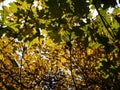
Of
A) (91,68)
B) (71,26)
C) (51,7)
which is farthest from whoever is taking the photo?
(91,68)

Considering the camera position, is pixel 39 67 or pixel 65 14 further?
pixel 39 67

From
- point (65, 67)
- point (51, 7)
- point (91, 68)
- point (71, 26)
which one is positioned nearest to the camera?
point (51, 7)

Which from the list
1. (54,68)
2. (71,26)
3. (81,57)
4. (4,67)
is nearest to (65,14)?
(71,26)

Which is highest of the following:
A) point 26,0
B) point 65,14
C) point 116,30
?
point 26,0

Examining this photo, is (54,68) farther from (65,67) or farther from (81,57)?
(81,57)

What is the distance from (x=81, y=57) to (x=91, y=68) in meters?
0.57

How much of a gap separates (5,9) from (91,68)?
692cm

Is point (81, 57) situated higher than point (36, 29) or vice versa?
point (81, 57)

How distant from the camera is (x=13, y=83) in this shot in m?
10.2

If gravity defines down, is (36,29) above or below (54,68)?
below

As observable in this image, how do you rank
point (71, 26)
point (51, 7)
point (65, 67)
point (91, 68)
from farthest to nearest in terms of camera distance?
point (65, 67) → point (91, 68) → point (71, 26) → point (51, 7)

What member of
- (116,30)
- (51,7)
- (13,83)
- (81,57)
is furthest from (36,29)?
(13,83)

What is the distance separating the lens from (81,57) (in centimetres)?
979

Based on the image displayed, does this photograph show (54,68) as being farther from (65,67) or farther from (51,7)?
(51,7)
